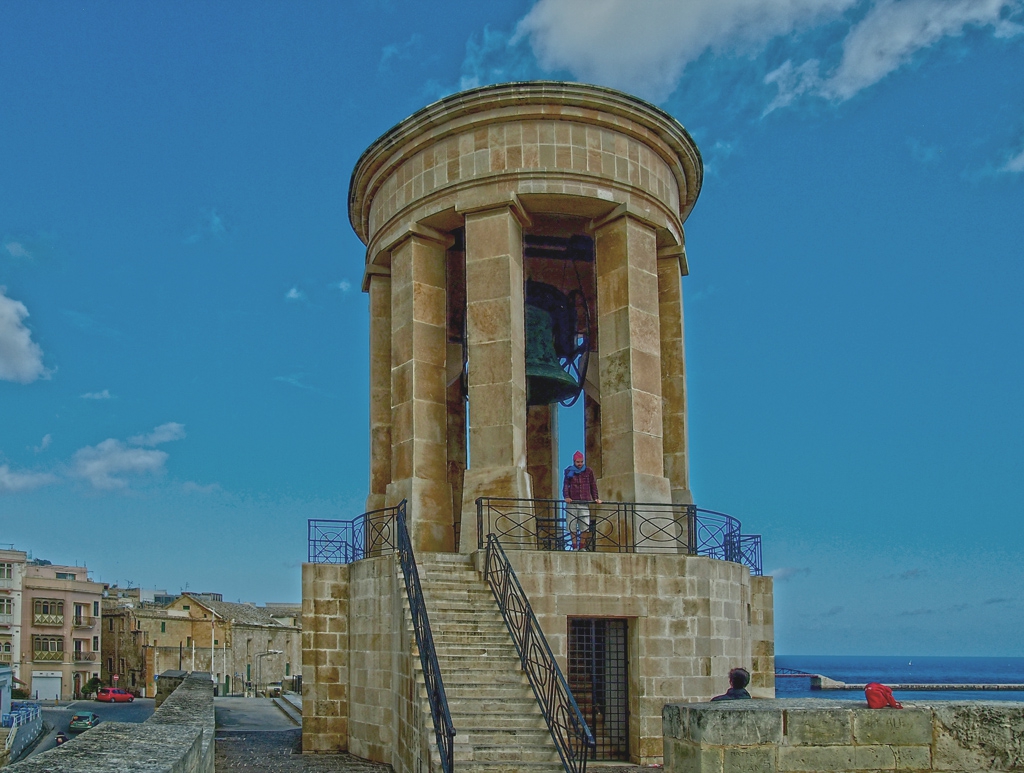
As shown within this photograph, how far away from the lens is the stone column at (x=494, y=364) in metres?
16.1

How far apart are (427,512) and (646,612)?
4.17 metres

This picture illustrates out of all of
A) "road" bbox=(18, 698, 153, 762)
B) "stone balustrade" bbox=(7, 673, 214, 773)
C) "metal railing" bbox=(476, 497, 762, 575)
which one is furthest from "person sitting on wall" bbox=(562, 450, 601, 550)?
"road" bbox=(18, 698, 153, 762)

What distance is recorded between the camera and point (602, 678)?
1496cm

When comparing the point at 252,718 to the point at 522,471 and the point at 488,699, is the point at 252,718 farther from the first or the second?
the point at 488,699

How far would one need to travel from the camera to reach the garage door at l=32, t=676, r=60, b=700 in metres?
75.7

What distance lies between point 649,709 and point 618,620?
130 cm

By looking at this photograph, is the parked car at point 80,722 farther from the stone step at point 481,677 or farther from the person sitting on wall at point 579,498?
the stone step at point 481,677

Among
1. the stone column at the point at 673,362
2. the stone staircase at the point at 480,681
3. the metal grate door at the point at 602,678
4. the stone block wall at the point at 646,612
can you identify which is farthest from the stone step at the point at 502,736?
the stone column at the point at 673,362

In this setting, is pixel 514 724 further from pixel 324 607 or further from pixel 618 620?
pixel 324 607

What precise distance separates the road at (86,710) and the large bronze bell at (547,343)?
129ft

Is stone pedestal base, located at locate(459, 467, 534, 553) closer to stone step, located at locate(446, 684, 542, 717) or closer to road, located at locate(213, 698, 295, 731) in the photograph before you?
stone step, located at locate(446, 684, 542, 717)

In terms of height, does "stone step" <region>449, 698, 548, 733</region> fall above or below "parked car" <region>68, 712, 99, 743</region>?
above

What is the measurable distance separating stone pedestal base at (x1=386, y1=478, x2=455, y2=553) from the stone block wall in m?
2.00

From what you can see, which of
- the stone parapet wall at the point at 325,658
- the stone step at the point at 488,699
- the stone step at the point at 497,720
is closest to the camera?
the stone step at the point at 497,720
